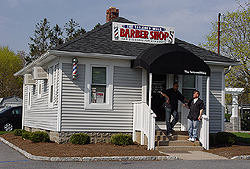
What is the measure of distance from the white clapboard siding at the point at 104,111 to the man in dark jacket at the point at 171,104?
147 cm

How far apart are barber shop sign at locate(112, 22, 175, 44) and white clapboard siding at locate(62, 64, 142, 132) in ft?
5.38

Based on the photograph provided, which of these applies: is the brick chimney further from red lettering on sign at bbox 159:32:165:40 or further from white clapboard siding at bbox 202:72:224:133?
white clapboard siding at bbox 202:72:224:133

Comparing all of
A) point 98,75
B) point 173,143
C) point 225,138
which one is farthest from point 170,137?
point 98,75

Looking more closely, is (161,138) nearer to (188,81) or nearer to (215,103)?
(188,81)

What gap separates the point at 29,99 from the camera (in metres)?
19.4

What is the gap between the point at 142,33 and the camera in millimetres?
14578

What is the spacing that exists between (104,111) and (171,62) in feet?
11.0

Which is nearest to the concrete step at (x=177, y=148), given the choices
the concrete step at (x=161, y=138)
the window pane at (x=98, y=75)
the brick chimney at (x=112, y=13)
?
the concrete step at (x=161, y=138)

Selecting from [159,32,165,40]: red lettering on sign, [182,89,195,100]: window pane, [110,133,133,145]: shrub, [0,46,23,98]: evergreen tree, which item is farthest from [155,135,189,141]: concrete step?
[0,46,23,98]: evergreen tree

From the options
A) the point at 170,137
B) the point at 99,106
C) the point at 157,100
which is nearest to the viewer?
the point at 170,137

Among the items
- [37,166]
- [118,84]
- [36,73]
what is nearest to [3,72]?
[36,73]

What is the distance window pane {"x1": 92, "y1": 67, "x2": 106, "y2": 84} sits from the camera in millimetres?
13273

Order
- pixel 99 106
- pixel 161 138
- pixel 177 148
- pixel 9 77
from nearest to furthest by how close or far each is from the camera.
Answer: pixel 177 148 < pixel 161 138 < pixel 99 106 < pixel 9 77

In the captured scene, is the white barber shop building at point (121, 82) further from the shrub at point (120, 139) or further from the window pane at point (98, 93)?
the shrub at point (120, 139)
